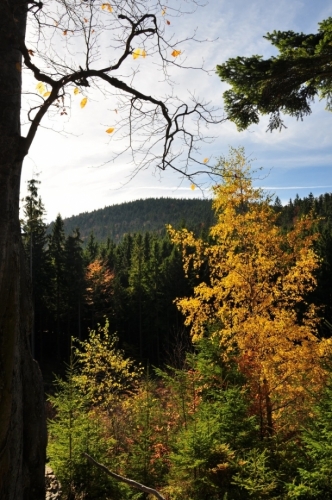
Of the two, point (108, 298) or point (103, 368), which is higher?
point (108, 298)

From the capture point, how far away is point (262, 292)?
718cm

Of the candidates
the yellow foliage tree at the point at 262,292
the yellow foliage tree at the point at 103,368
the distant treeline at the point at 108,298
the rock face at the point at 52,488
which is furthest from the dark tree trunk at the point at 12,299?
the distant treeline at the point at 108,298

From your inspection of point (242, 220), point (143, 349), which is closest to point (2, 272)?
point (242, 220)

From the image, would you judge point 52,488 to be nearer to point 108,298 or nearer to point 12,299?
point 12,299

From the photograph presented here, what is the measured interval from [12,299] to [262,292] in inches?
217

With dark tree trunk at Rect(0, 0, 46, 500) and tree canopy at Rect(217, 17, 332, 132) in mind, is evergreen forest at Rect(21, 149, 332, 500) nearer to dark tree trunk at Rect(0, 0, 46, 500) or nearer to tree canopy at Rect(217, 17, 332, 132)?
tree canopy at Rect(217, 17, 332, 132)

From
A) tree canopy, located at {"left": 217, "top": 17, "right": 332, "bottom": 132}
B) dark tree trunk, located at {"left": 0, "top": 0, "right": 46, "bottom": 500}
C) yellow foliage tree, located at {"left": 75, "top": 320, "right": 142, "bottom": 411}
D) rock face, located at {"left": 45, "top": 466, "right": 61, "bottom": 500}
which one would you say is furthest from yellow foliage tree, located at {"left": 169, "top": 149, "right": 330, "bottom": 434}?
yellow foliage tree, located at {"left": 75, "top": 320, "right": 142, "bottom": 411}

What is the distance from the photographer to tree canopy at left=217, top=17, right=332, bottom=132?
493cm

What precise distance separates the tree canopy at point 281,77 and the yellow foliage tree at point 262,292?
1.26m

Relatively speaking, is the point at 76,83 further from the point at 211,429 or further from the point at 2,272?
the point at 211,429

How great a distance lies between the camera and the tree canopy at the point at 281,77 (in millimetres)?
4927

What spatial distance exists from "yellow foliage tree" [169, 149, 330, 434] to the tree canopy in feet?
4.14

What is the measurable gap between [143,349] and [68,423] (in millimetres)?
32359

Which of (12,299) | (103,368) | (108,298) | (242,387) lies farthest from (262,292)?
(108,298)
